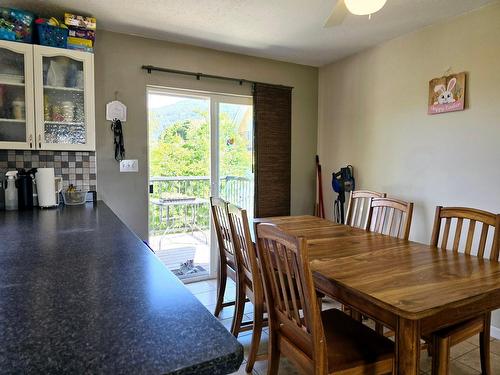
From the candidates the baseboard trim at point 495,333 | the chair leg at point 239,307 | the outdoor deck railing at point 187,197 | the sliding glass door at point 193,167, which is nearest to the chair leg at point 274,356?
the chair leg at point 239,307

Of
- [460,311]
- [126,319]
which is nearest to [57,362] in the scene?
[126,319]

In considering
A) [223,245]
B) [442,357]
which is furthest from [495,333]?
[223,245]

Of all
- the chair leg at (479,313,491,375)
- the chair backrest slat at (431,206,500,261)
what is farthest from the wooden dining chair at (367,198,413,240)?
the chair leg at (479,313,491,375)

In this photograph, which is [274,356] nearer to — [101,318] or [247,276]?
[247,276]

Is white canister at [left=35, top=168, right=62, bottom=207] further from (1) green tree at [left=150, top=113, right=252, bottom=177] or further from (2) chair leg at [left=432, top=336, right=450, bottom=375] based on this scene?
(2) chair leg at [left=432, top=336, right=450, bottom=375]

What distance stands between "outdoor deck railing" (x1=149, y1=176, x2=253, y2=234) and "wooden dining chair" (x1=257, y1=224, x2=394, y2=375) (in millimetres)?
2082

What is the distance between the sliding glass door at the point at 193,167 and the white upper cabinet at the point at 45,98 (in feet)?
2.43

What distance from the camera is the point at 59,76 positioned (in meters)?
2.49

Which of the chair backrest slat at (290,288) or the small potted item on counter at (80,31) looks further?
the small potted item on counter at (80,31)

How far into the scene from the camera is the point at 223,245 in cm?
250

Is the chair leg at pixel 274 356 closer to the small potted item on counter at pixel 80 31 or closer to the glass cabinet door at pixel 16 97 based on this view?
the glass cabinet door at pixel 16 97

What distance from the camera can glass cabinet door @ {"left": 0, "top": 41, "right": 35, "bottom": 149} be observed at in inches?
91.8

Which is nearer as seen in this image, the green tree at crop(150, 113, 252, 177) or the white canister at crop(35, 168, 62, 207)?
the white canister at crop(35, 168, 62, 207)

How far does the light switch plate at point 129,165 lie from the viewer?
9.99 ft
